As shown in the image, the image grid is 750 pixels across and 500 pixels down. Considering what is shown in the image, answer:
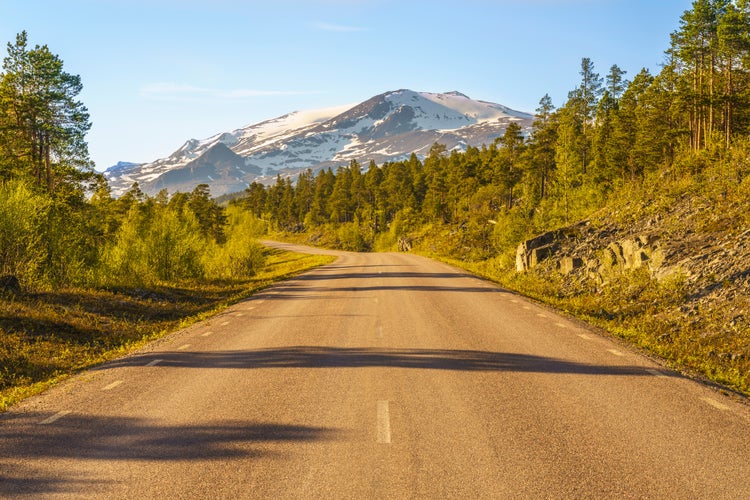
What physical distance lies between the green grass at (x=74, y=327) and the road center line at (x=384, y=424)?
5426mm

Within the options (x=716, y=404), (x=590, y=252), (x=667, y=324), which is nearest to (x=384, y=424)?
(x=716, y=404)

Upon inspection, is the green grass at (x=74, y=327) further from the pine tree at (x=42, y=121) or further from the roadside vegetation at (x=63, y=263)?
the pine tree at (x=42, y=121)

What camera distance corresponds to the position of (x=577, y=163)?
1442 inches

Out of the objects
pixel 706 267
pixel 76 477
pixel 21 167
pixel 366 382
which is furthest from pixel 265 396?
pixel 21 167

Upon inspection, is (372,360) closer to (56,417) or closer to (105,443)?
(105,443)

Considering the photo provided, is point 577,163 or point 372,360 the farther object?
point 577,163

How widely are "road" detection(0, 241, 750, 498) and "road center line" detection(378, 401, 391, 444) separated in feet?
0.08

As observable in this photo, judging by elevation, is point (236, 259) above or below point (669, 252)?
below

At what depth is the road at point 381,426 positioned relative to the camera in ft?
15.4

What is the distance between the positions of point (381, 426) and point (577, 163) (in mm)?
34972

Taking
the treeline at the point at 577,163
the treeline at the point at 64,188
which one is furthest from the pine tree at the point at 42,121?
the treeline at the point at 577,163

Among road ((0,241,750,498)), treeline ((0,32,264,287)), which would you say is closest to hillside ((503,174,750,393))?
road ((0,241,750,498))

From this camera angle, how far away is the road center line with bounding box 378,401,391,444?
18.6 feet

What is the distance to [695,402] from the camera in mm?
6887
